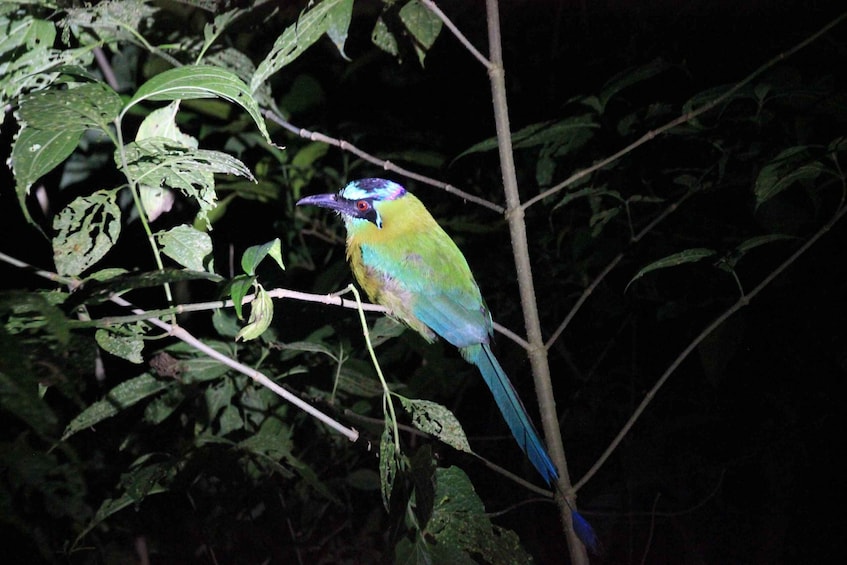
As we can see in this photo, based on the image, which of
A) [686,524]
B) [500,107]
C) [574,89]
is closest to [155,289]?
[500,107]

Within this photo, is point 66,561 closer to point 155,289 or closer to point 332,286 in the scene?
point 332,286

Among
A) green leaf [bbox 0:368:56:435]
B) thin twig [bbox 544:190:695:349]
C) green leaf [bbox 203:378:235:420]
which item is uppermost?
green leaf [bbox 0:368:56:435]

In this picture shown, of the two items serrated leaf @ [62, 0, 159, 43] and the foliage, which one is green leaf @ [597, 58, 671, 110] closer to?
the foliage

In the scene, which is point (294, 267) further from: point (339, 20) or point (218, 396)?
point (339, 20)

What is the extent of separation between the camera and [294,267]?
221cm

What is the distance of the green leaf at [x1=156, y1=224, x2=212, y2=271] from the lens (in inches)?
35.4

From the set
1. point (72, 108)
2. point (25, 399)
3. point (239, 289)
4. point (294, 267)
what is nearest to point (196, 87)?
point (72, 108)

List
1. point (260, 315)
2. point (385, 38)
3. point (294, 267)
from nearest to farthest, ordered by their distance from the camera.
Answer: point (260, 315) → point (385, 38) → point (294, 267)

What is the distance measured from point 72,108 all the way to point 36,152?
68mm

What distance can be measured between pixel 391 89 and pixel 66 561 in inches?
79.4

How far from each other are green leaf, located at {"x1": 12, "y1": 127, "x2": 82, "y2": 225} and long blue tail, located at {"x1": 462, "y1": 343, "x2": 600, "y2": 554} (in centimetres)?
92

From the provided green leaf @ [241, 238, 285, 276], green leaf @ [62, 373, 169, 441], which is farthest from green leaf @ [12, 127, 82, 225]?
green leaf @ [62, 373, 169, 441]

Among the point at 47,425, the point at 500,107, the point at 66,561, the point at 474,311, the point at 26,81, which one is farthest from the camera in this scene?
the point at 474,311

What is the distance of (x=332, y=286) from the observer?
1791 mm
